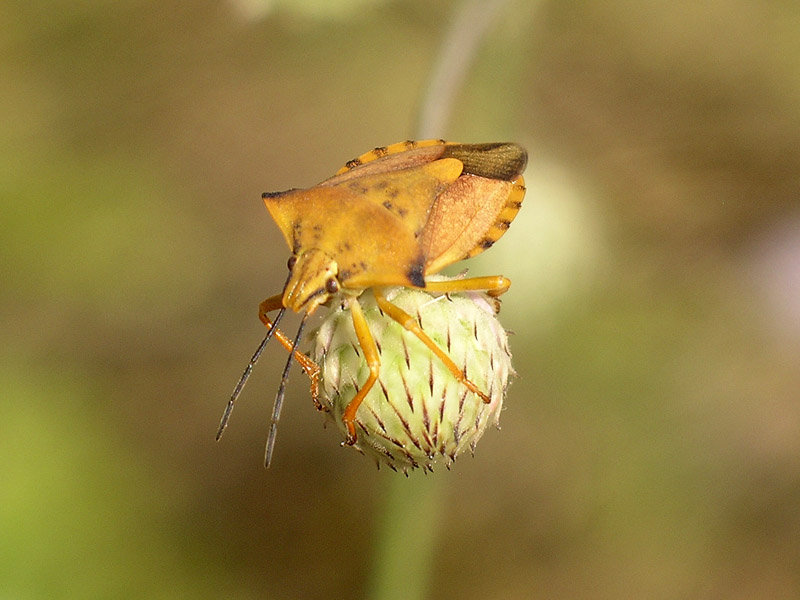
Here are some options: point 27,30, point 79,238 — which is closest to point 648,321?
point 79,238

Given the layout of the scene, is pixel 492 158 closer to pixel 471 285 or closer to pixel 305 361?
pixel 471 285

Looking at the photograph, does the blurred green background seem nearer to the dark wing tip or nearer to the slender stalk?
the slender stalk

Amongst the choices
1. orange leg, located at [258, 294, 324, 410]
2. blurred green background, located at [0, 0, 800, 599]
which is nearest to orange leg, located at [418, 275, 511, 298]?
orange leg, located at [258, 294, 324, 410]

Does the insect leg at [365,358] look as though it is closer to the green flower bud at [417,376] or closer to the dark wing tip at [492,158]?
the green flower bud at [417,376]

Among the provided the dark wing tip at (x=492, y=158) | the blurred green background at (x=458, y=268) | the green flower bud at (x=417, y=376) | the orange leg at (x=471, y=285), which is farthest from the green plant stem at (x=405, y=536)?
the dark wing tip at (x=492, y=158)

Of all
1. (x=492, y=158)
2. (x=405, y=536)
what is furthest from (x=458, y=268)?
(x=405, y=536)
